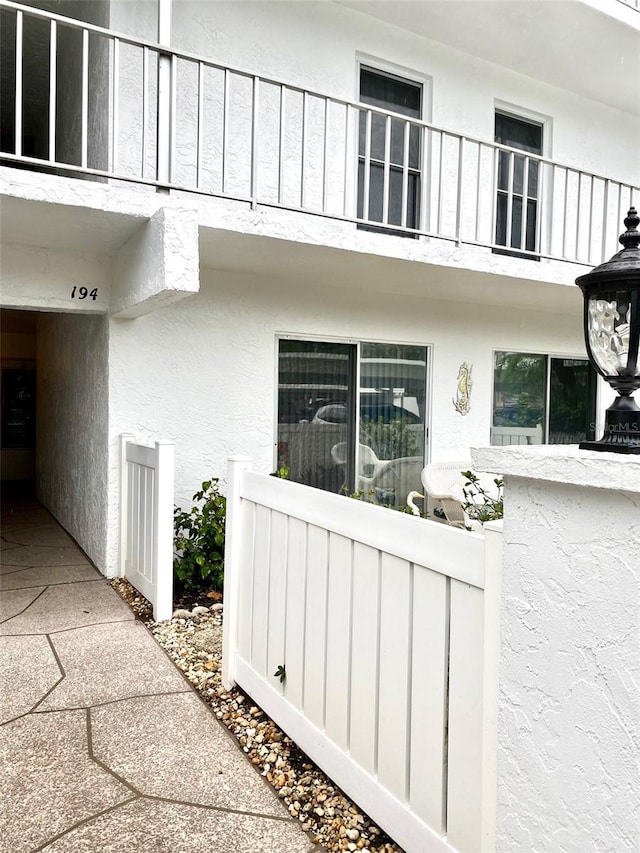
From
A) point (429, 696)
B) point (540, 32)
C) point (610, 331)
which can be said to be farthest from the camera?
point (540, 32)

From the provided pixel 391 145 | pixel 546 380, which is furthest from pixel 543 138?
pixel 546 380

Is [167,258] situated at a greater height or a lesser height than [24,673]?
greater

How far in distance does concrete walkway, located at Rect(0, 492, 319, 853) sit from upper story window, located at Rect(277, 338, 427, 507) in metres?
2.53

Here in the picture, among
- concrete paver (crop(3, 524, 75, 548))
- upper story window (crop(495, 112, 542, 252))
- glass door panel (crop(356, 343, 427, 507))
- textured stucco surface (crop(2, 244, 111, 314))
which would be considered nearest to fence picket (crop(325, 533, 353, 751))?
textured stucco surface (crop(2, 244, 111, 314))

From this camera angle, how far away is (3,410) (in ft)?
31.4

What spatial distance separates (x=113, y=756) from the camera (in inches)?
99.8

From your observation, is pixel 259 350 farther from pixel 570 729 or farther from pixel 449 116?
pixel 570 729

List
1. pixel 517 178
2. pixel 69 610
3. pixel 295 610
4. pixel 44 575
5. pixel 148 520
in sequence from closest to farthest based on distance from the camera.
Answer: pixel 295 610
pixel 69 610
pixel 148 520
pixel 44 575
pixel 517 178

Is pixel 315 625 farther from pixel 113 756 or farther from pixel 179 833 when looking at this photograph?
pixel 113 756

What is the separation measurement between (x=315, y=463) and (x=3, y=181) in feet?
11.8

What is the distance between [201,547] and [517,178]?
5.69 meters

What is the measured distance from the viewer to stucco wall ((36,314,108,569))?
516cm

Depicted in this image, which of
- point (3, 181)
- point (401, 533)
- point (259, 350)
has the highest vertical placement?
point (3, 181)

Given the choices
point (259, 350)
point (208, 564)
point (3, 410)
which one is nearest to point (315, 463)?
point (259, 350)
